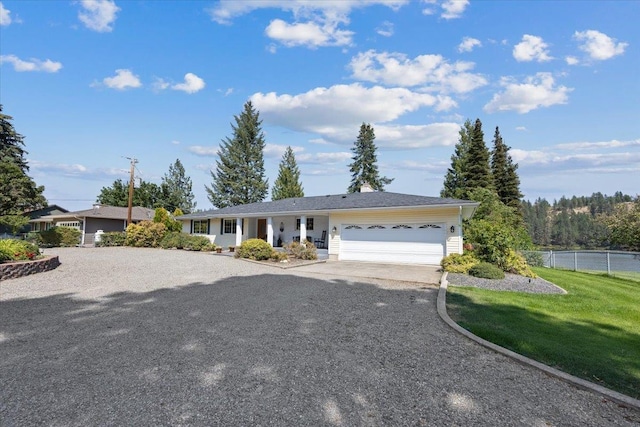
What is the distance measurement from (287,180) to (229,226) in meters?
16.5

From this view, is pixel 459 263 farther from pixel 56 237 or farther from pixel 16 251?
pixel 56 237

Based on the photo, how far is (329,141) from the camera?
33.7 metres

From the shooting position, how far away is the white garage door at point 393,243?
14141 millimetres

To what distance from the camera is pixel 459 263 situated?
38.7 ft

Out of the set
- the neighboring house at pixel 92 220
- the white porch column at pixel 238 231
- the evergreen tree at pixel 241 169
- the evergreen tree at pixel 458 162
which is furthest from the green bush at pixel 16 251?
the evergreen tree at pixel 458 162

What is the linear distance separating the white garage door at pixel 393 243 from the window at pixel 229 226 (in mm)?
9572

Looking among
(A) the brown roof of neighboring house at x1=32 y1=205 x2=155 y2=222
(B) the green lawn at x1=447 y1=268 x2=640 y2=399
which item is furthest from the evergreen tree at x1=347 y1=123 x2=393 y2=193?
(B) the green lawn at x1=447 y1=268 x2=640 y2=399

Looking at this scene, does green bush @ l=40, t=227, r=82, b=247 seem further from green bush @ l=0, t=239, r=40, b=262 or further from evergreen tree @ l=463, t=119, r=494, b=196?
evergreen tree @ l=463, t=119, r=494, b=196

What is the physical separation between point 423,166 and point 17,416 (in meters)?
32.5

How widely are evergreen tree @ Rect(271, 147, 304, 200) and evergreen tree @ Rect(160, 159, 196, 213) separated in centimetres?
1635

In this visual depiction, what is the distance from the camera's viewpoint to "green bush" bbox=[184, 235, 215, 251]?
20812 mm

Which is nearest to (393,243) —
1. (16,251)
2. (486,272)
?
(486,272)

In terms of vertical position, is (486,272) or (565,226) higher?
(565,226)

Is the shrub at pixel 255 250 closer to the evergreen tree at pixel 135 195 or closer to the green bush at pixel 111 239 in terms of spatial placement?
the green bush at pixel 111 239
